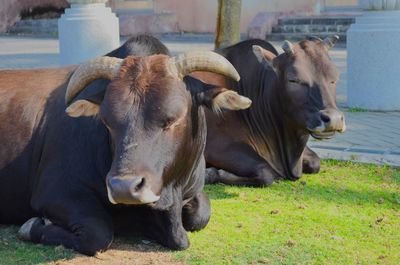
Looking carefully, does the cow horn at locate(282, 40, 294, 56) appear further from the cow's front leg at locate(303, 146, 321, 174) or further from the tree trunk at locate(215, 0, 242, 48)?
the tree trunk at locate(215, 0, 242, 48)

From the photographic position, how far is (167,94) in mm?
5324

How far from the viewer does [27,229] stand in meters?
6.00

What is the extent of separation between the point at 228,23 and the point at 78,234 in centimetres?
725

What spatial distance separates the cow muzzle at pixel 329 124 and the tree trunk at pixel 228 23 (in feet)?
16.6

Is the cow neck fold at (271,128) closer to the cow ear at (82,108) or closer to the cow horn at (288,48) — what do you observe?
the cow horn at (288,48)

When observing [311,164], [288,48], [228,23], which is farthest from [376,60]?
[288,48]

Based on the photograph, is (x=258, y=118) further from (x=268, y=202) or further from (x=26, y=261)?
(x=26, y=261)

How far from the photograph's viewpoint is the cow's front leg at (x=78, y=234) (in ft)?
18.7

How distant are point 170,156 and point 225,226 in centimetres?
128

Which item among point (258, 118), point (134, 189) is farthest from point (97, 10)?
point (134, 189)

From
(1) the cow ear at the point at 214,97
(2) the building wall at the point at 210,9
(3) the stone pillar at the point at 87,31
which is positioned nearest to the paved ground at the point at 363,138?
(1) the cow ear at the point at 214,97

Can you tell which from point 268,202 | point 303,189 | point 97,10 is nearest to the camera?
point 268,202

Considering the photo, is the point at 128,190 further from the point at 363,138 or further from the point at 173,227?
the point at 363,138

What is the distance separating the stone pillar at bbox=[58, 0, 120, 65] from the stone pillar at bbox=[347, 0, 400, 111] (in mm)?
3728
